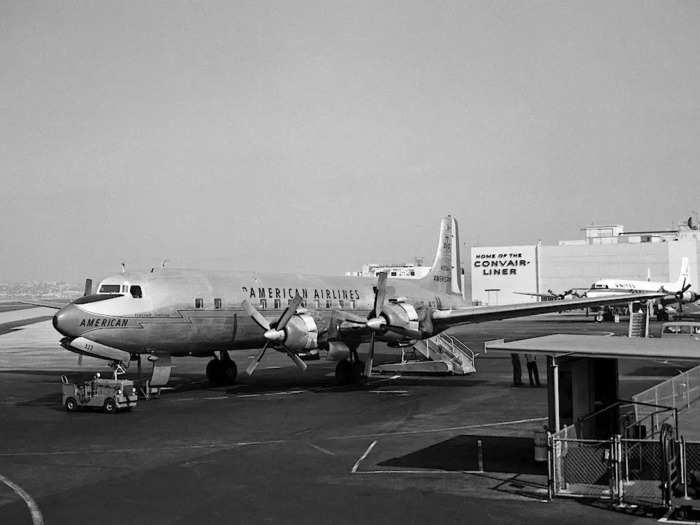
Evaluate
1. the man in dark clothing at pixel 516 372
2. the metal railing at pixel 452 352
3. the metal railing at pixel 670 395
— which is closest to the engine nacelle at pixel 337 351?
the man in dark clothing at pixel 516 372

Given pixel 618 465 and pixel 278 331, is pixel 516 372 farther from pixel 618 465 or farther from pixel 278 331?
pixel 618 465

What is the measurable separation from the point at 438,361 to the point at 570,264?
94905 millimetres

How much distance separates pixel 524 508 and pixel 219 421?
13.1 metres

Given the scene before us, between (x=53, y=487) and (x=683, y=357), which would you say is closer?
(x=683, y=357)

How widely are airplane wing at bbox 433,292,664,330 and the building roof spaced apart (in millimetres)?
15557

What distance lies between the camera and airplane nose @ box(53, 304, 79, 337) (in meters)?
28.1

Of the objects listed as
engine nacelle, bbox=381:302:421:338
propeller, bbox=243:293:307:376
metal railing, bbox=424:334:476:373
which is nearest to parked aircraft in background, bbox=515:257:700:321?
metal railing, bbox=424:334:476:373

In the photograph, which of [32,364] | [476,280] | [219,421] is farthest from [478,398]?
[476,280]

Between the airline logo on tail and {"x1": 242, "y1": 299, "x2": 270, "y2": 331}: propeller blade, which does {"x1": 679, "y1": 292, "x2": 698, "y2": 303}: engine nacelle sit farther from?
{"x1": 242, "y1": 299, "x2": 270, "y2": 331}: propeller blade

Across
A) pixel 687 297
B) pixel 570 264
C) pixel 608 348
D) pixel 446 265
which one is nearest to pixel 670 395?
pixel 608 348

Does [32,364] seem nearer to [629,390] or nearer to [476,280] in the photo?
[629,390]

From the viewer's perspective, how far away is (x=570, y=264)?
128875 mm

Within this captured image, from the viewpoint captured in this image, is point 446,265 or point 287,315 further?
point 446,265

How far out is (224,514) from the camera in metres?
14.0
